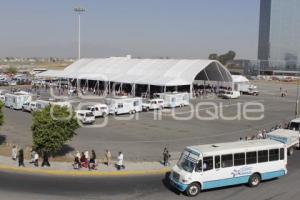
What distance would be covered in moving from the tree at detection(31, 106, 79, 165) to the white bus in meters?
7.92

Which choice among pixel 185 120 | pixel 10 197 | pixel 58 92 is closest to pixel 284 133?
pixel 185 120

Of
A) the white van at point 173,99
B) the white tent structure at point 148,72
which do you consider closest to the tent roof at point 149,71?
the white tent structure at point 148,72

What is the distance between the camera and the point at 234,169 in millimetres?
18812

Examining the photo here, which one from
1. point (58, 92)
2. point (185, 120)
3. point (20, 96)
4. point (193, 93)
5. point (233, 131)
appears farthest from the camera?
point (58, 92)

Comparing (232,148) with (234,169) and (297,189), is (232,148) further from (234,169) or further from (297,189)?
(297,189)

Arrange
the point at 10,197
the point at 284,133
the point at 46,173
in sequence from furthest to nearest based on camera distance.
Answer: the point at 284,133
the point at 46,173
the point at 10,197

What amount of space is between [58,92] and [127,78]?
12541mm

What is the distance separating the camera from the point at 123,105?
44.7 m

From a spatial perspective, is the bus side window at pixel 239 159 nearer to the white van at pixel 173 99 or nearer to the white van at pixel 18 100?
the white van at pixel 173 99

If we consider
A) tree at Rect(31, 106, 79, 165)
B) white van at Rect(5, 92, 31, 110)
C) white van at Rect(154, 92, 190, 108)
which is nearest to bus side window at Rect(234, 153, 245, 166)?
tree at Rect(31, 106, 79, 165)

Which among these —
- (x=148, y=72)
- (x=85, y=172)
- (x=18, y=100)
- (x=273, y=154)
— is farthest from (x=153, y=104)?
(x=273, y=154)

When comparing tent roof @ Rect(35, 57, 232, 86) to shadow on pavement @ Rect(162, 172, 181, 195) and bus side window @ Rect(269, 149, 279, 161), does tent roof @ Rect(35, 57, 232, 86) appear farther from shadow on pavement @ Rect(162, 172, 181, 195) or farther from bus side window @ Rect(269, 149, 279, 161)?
bus side window @ Rect(269, 149, 279, 161)

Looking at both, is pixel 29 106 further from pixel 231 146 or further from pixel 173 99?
pixel 231 146

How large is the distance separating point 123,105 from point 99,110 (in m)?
3.46
